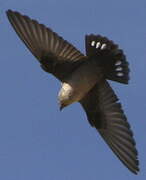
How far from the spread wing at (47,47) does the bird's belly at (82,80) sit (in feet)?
0.63

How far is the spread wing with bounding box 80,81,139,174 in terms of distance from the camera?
1311cm

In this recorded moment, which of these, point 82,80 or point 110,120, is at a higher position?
point 82,80

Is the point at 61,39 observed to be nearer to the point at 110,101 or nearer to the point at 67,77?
the point at 67,77

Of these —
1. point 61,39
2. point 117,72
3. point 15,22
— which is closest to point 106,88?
point 117,72

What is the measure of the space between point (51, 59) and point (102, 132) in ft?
5.68

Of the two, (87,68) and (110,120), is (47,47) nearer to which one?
(87,68)

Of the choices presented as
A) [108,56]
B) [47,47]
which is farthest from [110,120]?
[47,47]

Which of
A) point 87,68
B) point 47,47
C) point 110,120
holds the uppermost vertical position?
point 47,47

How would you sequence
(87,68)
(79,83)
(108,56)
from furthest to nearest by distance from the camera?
(108,56) < (87,68) < (79,83)

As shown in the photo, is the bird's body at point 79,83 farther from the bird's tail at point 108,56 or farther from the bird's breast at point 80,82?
the bird's tail at point 108,56

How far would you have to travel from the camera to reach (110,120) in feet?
A: 45.3

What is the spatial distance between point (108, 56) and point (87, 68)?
48 cm

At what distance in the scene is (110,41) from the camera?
41.8 ft

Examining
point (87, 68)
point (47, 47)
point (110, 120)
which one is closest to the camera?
point (87, 68)
